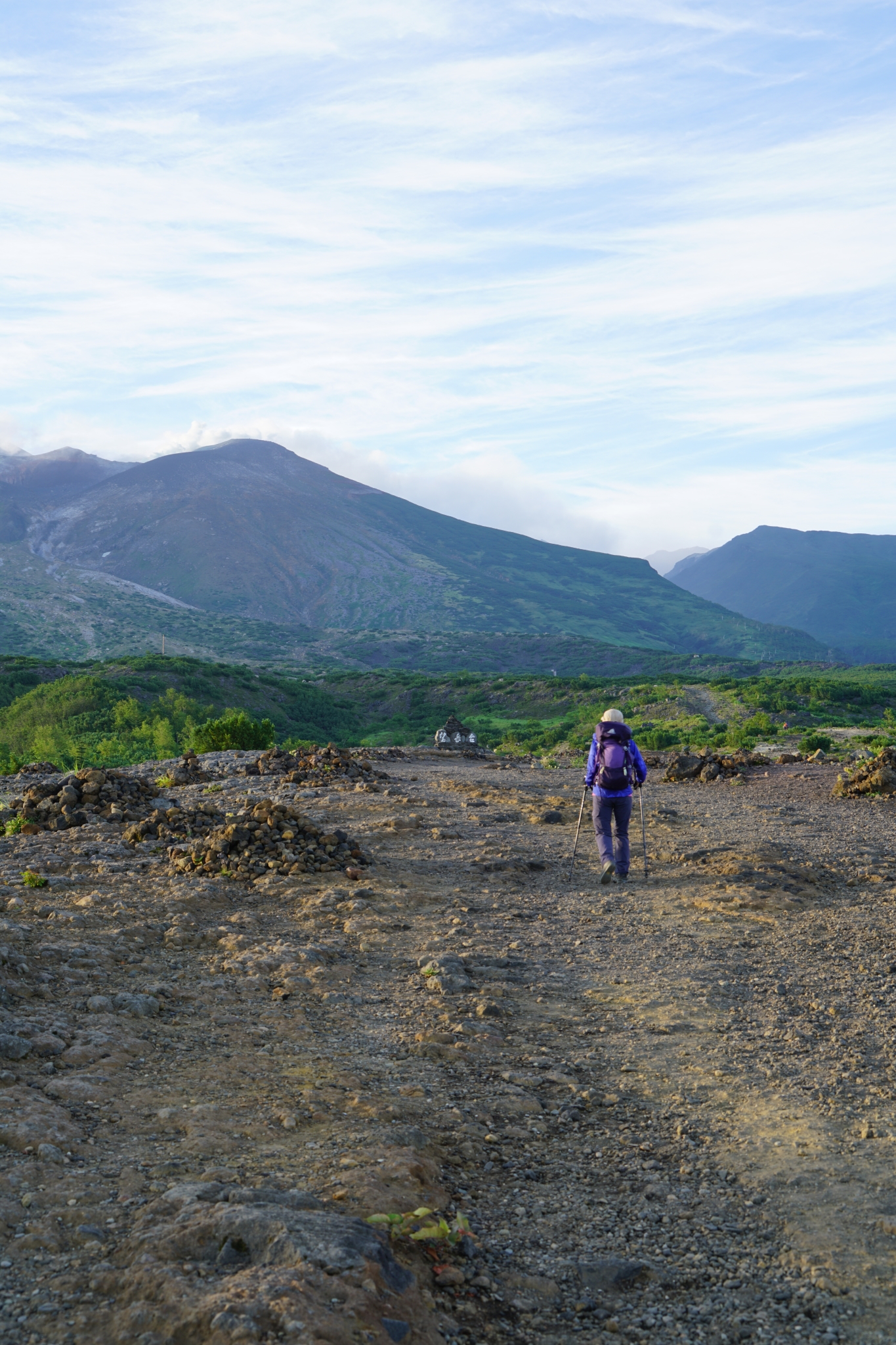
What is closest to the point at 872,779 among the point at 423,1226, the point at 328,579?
the point at 423,1226

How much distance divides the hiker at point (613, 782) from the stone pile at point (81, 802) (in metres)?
5.91

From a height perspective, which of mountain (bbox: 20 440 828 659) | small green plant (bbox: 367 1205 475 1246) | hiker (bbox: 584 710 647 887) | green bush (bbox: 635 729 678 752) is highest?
mountain (bbox: 20 440 828 659)

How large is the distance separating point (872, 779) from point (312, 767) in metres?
9.84

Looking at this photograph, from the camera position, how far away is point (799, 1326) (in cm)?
297

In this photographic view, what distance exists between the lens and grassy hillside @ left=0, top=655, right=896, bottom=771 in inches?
1096

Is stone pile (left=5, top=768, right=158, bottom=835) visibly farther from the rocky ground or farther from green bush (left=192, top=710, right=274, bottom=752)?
green bush (left=192, top=710, right=274, bottom=752)

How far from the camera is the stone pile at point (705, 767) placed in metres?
19.1

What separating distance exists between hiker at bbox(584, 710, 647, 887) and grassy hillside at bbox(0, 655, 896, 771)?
548 inches

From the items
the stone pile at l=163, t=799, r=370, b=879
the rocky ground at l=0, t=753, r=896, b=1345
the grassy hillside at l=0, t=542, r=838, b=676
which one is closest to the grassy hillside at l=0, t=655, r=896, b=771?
the stone pile at l=163, t=799, r=370, b=879

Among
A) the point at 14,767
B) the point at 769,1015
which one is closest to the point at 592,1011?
the point at 769,1015

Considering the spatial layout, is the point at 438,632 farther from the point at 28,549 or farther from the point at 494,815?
the point at 494,815

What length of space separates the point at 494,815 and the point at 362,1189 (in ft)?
33.8

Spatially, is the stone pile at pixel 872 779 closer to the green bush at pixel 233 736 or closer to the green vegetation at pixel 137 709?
the green bush at pixel 233 736

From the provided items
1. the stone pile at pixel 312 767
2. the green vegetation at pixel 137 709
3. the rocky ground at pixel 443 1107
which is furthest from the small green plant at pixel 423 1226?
the green vegetation at pixel 137 709
